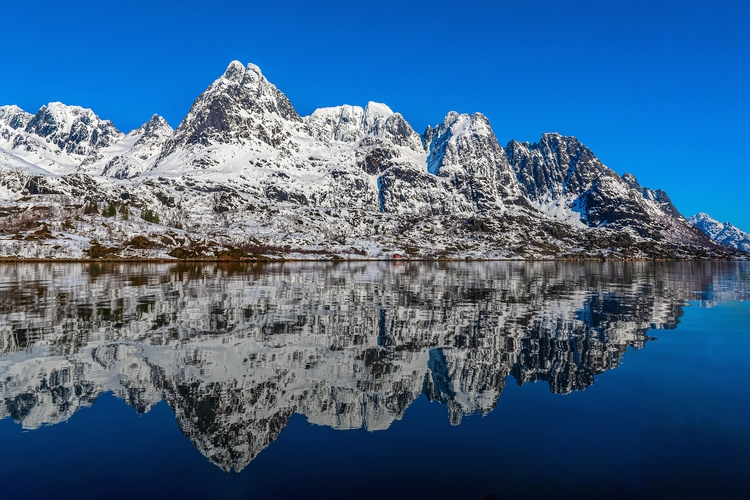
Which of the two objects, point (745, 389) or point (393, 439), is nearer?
point (393, 439)

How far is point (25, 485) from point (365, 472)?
978 centimetres

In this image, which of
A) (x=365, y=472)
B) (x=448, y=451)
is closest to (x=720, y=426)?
(x=448, y=451)

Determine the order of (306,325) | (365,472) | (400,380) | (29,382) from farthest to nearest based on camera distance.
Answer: (306,325) < (400,380) < (29,382) < (365,472)

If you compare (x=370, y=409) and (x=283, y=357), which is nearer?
(x=370, y=409)

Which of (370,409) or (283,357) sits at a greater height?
(283,357)

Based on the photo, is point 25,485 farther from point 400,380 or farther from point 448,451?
point 400,380

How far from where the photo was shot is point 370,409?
20.3 m

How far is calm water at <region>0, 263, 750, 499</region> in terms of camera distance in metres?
14.3

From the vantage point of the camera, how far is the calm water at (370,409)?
1427cm

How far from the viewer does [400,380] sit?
970 inches

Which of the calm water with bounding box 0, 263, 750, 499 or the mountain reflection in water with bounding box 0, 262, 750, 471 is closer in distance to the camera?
the calm water with bounding box 0, 263, 750, 499

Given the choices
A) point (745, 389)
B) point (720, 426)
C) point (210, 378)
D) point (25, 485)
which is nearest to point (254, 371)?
point (210, 378)

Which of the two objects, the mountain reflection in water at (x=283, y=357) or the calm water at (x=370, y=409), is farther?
the mountain reflection in water at (x=283, y=357)

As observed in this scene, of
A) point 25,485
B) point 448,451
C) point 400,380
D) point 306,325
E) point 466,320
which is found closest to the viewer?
point 25,485
